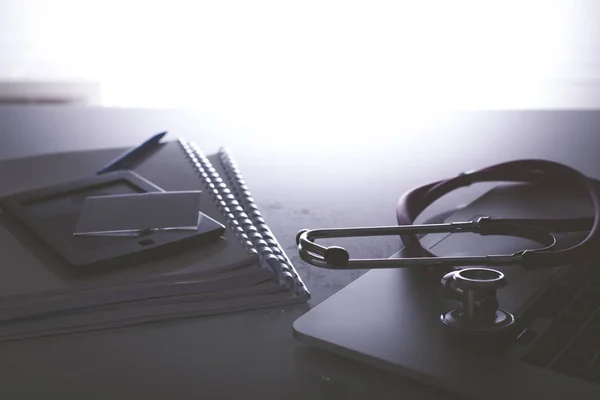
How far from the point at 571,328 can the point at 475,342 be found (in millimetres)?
55

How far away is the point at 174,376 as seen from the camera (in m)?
0.43

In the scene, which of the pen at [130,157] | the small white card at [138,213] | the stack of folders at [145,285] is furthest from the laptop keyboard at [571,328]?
the pen at [130,157]

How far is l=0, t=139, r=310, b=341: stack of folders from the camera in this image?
1.60 ft

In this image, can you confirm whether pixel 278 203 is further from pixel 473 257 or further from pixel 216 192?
pixel 473 257

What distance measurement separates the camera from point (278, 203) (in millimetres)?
771

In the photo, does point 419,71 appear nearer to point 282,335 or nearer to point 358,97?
point 358,97

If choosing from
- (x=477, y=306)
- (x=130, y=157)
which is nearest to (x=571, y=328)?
(x=477, y=306)

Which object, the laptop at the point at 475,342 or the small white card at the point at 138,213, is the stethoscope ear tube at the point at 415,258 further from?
the small white card at the point at 138,213

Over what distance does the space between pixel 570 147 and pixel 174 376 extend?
0.75 m

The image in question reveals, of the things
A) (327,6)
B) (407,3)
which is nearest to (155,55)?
(327,6)

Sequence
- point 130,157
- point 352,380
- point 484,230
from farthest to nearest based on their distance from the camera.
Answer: point 130,157 < point 484,230 < point 352,380

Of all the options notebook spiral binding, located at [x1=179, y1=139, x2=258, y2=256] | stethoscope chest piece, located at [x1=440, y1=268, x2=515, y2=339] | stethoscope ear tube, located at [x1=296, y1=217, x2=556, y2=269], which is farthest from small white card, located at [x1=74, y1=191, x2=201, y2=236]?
stethoscope chest piece, located at [x1=440, y1=268, x2=515, y2=339]

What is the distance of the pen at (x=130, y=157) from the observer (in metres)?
0.86

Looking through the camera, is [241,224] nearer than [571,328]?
Result: No
